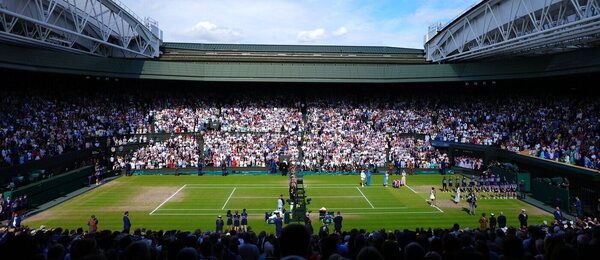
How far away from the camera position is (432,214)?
26.2 m

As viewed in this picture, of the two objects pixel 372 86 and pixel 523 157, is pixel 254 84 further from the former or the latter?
pixel 523 157

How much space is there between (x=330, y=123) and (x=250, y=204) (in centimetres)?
2397

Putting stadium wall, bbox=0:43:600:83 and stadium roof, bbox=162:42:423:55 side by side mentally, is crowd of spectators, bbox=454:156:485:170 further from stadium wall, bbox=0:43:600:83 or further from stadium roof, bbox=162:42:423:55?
stadium roof, bbox=162:42:423:55

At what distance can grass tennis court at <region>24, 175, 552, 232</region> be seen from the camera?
2423cm

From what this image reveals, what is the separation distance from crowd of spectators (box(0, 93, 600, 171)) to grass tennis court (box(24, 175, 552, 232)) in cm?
644

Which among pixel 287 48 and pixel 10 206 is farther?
pixel 287 48

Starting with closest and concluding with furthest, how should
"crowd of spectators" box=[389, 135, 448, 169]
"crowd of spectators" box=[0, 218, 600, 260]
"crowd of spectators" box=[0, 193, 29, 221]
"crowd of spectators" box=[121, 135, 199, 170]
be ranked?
"crowd of spectators" box=[0, 218, 600, 260], "crowd of spectators" box=[0, 193, 29, 221], "crowd of spectators" box=[121, 135, 199, 170], "crowd of spectators" box=[389, 135, 448, 169]

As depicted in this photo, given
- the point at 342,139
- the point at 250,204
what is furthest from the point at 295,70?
the point at 250,204

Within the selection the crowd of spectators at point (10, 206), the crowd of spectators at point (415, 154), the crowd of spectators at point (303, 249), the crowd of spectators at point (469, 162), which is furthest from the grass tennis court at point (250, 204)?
the crowd of spectators at point (303, 249)

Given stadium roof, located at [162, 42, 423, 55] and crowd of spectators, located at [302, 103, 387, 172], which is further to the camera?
stadium roof, located at [162, 42, 423, 55]

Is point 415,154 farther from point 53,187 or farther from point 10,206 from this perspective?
point 10,206

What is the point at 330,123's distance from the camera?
168 feet

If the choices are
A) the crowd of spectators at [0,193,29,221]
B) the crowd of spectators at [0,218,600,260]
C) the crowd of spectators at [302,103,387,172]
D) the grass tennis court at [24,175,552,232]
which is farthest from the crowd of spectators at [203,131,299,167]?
the crowd of spectators at [0,218,600,260]

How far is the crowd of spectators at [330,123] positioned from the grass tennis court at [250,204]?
6437 mm
